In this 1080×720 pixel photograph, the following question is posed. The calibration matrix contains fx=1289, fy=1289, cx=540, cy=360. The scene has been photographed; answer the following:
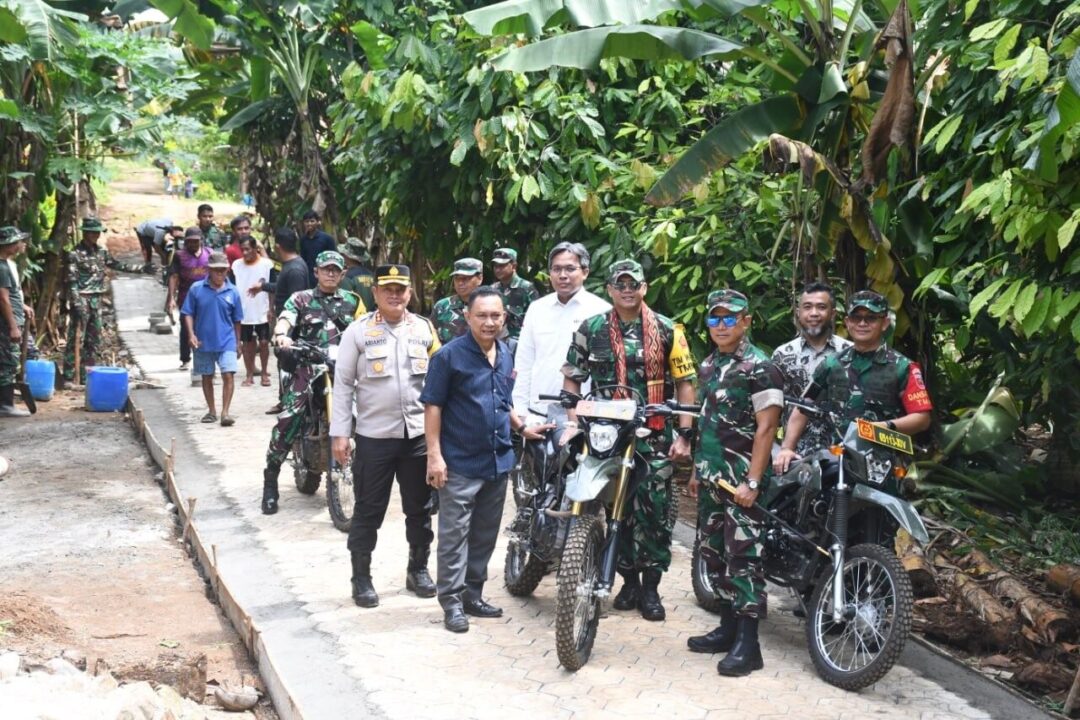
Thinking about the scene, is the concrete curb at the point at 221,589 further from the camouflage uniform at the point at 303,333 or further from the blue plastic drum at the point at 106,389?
the blue plastic drum at the point at 106,389

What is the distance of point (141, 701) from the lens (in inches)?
192

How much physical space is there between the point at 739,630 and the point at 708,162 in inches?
127

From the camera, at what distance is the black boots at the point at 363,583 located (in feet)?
23.1

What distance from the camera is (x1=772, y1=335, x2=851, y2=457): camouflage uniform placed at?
266 inches

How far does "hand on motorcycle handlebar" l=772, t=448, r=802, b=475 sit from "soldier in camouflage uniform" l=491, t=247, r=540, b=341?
294 cm

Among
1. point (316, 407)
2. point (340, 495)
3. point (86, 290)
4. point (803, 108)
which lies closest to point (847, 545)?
point (803, 108)

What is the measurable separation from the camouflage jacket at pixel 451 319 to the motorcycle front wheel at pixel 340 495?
1236 millimetres

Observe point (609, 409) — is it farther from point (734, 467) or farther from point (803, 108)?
point (803, 108)

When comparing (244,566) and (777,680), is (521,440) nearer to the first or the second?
(244,566)

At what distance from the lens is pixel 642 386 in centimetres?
681

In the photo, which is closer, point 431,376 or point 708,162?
point 431,376

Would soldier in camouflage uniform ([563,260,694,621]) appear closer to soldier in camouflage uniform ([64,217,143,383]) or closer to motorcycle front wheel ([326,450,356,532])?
motorcycle front wheel ([326,450,356,532])

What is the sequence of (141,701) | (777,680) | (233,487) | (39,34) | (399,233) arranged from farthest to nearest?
1. (399,233)
2. (39,34)
3. (233,487)
4. (777,680)
5. (141,701)

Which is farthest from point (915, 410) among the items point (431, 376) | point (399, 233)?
point (399, 233)
